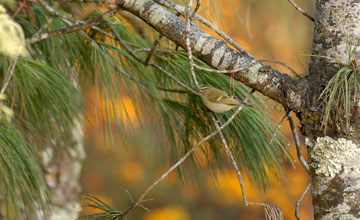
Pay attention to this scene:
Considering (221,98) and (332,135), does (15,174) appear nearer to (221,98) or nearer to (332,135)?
(221,98)

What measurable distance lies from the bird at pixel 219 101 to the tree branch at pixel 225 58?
35mm

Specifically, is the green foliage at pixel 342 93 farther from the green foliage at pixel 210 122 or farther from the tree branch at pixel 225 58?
the green foliage at pixel 210 122

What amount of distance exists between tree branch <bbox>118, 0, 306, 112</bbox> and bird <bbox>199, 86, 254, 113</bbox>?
Answer: 0.11ft

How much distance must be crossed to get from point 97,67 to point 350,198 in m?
0.61

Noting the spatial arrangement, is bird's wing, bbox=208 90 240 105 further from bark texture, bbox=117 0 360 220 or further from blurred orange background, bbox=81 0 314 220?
blurred orange background, bbox=81 0 314 220

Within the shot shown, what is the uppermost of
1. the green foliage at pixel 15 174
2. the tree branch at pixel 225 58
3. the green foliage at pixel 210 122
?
the tree branch at pixel 225 58

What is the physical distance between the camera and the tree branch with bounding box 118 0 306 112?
68cm

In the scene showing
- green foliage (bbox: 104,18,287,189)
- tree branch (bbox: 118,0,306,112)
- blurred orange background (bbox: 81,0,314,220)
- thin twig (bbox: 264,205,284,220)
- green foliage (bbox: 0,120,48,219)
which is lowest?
blurred orange background (bbox: 81,0,314,220)

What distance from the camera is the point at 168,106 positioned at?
0.96 metres

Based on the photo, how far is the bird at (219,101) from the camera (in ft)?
2.34

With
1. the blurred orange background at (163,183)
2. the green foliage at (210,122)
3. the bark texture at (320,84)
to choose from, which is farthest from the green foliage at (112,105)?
the blurred orange background at (163,183)

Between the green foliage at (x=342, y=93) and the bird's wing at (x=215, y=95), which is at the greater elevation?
the green foliage at (x=342, y=93)

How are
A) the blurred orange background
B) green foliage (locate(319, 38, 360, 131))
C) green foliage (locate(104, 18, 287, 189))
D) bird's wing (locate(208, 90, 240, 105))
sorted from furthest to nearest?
the blurred orange background
green foliage (locate(104, 18, 287, 189))
bird's wing (locate(208, 90, 240, 105))
green foliage (locate(319, 38, 360, 131))

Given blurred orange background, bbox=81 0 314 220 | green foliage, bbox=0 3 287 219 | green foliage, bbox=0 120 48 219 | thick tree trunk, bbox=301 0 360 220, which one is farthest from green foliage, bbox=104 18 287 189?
blurred orange background, bbox=81 0 314 220
